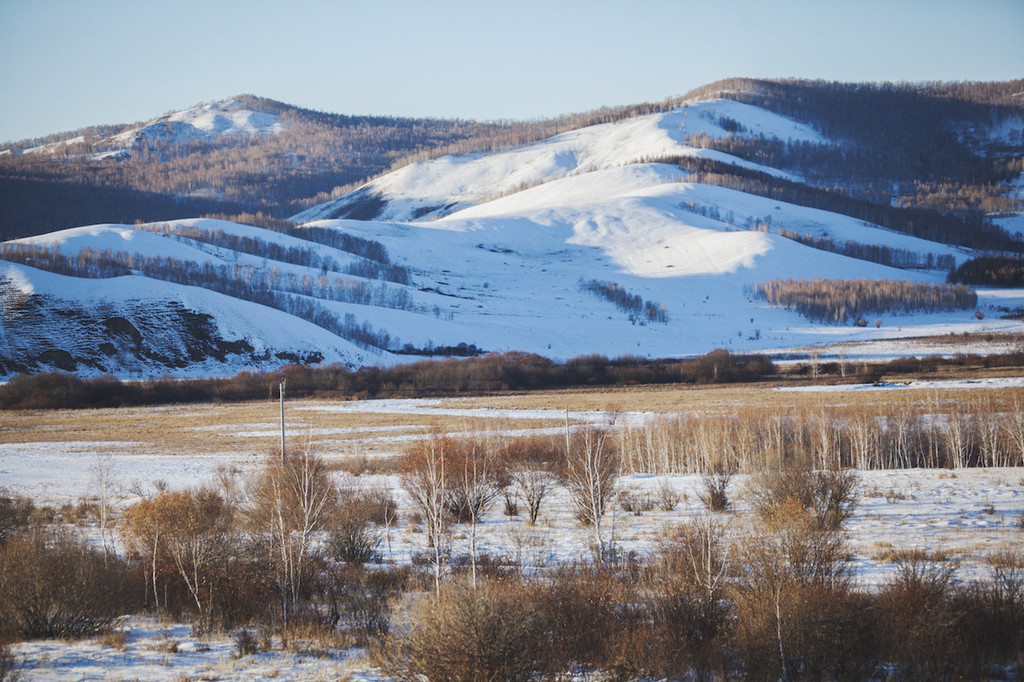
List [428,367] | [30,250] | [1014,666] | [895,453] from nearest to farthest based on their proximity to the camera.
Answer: [1014,666] < [895,453] < [428,367] < [30,250]

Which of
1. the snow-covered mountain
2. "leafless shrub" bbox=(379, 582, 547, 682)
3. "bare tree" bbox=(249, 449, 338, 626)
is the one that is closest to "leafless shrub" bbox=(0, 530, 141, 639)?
"bare tree" bbox=(249, 449, 338, 626)

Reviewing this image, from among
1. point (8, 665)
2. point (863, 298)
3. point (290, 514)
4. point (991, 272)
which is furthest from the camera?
point (991, 272)

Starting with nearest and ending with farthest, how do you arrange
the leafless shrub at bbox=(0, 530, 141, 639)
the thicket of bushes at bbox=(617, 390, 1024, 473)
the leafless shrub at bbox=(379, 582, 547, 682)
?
the leafless shrub at bbox=(379, 582, 547, 682)
the leafless shrub at bbox=(0, 530, 141, 639)
the thicket of bushes at bbox=(617, 390, 1024, 473)

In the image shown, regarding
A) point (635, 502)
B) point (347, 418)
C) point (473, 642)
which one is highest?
point (473, 642)

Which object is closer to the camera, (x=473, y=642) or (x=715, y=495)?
(x=473, y=642)

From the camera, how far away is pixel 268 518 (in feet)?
58.5

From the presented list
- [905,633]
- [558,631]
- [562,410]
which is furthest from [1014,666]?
[562,410]

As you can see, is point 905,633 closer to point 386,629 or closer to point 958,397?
point 386,629

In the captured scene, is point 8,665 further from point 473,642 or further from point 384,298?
point 384,298

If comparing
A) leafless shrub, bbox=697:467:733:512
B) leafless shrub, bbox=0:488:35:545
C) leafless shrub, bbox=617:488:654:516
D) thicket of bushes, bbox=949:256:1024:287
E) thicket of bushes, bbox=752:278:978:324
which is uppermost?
thicket of bushes, bbox=949:256:1024:287

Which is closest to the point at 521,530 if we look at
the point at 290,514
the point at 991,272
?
the point at 290,514

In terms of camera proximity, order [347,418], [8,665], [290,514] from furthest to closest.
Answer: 1. [347,418]
2. [290,514]
3. [8,665]

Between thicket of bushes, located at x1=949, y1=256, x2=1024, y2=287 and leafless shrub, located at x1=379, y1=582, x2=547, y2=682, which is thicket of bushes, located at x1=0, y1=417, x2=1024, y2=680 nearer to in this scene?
leafless shrub, located at x1=379, y1=582, x2=547, y2=682

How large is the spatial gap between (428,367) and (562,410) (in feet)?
101
